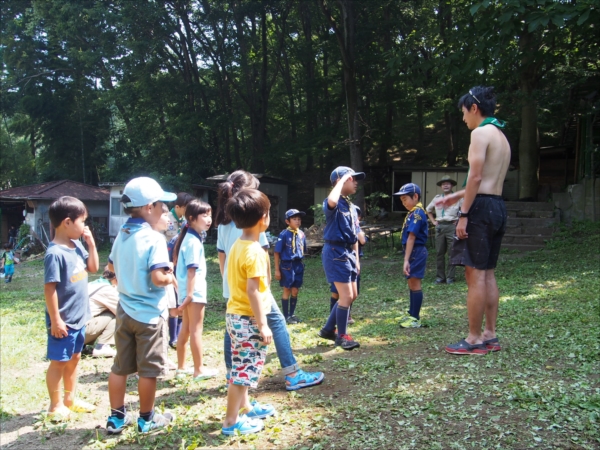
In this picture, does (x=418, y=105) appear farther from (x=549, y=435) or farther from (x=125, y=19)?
(x=549, y=435)

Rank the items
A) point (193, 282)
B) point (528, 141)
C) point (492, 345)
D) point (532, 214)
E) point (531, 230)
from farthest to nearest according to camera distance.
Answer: point (528, 141) < point (532, 214) < point (531, 230) < point (492, 345) < point (193, 282)

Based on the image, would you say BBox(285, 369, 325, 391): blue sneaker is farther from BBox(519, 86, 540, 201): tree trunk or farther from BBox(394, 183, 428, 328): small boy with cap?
BBox(519, 86, 540, 201): tree trunk

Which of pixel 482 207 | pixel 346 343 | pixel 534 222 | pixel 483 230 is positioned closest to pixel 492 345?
pixel 483 230

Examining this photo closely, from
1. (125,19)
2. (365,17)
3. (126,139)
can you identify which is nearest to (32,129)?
(126,139)

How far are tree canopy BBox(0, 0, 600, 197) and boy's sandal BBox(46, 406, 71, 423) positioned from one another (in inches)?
609

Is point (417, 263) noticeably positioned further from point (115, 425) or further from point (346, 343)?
point (115, 425)

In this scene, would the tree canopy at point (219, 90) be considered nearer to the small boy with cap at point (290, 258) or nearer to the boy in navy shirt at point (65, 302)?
the small boy with cap at point (290, 258)

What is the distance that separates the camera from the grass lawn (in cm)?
307

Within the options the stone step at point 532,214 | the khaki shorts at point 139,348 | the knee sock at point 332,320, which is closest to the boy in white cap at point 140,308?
the khaki shorts at point 139,348

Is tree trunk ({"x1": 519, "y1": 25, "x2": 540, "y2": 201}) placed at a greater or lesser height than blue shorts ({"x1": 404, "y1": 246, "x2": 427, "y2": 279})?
greater

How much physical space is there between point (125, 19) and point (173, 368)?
22.0m

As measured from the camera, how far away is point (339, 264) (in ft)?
16.4

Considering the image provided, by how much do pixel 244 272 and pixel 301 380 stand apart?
1287 millimetres

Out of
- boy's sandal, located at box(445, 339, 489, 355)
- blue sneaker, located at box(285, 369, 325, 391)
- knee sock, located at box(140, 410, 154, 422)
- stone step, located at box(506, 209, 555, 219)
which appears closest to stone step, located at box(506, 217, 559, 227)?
stone step, located at box(506, 209, 555, 219)
